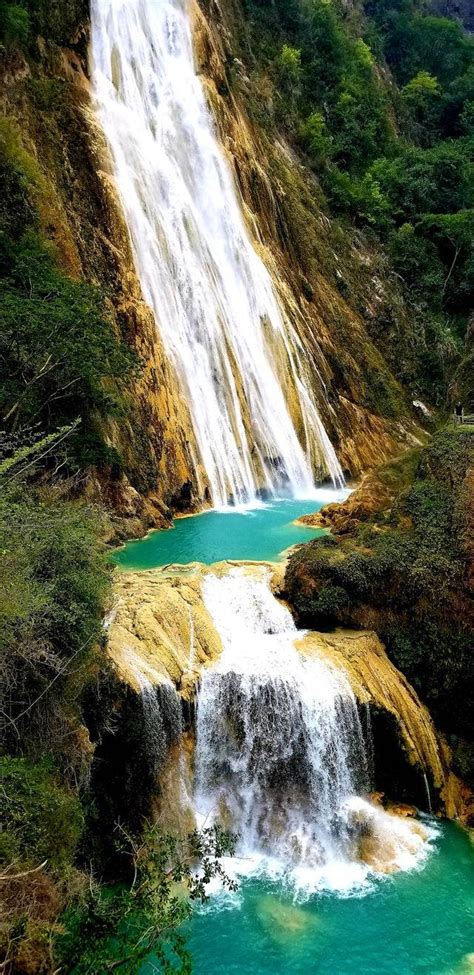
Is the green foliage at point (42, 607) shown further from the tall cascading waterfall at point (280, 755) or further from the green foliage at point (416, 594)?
the green foliage at point (416, 594)

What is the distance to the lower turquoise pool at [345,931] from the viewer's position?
348 inches

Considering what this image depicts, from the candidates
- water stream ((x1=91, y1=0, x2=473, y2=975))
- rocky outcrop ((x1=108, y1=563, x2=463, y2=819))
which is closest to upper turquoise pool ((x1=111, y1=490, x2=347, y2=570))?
water stream ((x1=91, y1=0, x2=473, y2=975))

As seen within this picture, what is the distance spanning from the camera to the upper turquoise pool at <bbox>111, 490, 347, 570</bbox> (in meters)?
16.2

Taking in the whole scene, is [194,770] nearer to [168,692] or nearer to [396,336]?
[168,692]

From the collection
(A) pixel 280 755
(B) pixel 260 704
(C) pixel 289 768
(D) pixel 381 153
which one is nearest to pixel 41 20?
(B) pixel 260 704

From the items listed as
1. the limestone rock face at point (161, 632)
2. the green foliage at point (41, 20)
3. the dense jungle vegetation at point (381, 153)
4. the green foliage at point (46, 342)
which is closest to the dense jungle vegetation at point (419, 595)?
the limestone rock face at point (161, 632)

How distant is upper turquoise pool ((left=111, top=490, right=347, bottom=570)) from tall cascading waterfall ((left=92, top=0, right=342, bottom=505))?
5.80 ft

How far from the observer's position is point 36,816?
7.68 meters

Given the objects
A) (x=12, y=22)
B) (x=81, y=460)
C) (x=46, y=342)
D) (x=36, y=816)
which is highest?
(x=12, y=22)

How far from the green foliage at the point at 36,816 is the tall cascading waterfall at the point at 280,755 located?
324 cm

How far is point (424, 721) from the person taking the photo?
12508 mm

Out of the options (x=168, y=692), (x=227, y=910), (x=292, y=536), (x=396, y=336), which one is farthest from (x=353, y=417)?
(x=227, y=910)

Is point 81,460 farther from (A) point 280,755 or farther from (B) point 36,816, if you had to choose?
(B) point 36,816

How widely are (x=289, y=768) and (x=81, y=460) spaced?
8.87 m
